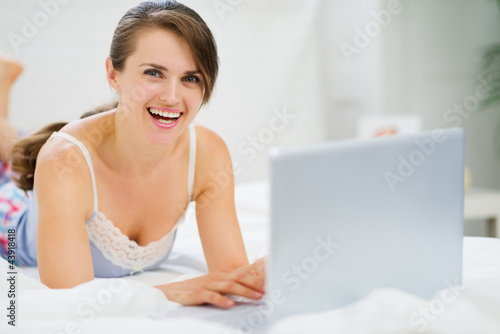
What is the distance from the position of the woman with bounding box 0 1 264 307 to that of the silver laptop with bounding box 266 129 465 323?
26 centimetres

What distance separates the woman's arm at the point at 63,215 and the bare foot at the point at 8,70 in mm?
1180

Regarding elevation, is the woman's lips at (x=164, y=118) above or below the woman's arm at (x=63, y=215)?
above

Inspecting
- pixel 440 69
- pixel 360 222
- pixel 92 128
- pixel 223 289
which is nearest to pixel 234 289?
pixel 223 289

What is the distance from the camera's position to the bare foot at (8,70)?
2189 mm

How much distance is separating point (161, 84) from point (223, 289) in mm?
404

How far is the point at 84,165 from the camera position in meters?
1.18

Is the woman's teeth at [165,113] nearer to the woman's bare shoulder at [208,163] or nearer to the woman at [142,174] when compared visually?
the woman at [142,174]

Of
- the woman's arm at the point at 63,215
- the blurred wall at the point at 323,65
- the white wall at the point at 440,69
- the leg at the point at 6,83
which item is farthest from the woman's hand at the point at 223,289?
the white wall at the point at 440,69

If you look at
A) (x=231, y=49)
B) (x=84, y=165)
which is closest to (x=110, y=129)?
(x=84, y=165)

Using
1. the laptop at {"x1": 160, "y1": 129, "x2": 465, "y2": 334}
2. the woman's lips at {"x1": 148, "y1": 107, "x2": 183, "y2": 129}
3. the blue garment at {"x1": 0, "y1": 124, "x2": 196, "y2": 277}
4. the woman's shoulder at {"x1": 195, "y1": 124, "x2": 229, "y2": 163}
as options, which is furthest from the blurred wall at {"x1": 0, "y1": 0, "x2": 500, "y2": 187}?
the laptop at {"x1": 160, "y1": 129, "x2": 465, "y2": 334}

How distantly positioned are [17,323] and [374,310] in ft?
1.62

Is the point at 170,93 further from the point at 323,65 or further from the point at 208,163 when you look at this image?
the point at 323,65

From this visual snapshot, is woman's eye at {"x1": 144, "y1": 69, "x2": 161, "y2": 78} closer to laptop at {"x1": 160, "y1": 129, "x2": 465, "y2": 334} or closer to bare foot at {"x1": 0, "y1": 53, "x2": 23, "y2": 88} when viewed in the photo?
laptop at {"x1": 160, "y1": 129, "x2": 465, "y2": 334}

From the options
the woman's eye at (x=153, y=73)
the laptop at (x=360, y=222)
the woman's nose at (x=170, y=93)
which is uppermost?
the woman's eye at (x=153, y=73)
